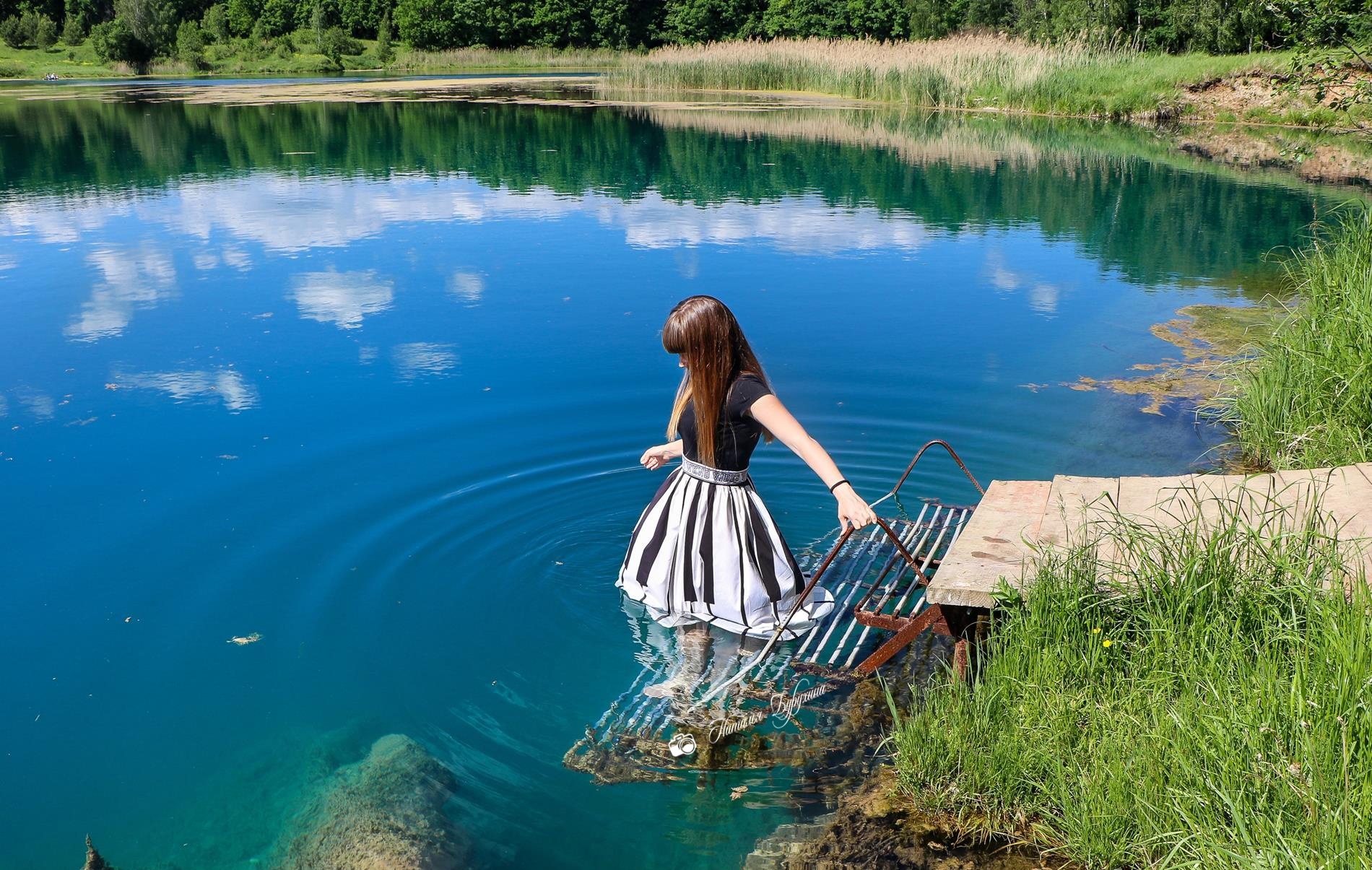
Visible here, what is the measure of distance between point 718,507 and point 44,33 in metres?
80.0

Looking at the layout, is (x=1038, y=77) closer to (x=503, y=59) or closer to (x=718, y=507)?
(x=718, y=507)

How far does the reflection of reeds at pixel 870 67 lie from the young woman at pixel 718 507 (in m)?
25.4

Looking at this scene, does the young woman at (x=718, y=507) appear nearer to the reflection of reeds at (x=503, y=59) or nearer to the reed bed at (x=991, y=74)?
the reed bed at (x=991, y=74)

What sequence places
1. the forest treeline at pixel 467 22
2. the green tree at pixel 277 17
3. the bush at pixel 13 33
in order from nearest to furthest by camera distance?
the forest treeline at pixel 467 22 < the bush at pixel 13 33 < the green tree at pixel 277 17

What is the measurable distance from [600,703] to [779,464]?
265 centimetres

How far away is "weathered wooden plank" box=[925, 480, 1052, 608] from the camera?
4.11 m

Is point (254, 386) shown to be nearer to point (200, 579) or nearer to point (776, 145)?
point (200, 579)

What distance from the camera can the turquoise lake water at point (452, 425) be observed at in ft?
14.0

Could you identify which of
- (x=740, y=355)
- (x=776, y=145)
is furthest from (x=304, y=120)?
(x=740, y=355)

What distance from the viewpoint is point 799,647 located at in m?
4.75

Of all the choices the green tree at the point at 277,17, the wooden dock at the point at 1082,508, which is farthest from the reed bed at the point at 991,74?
the green tree at the point at 277,17

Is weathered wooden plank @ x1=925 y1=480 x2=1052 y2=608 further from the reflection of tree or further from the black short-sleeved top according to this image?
the reflection of tree

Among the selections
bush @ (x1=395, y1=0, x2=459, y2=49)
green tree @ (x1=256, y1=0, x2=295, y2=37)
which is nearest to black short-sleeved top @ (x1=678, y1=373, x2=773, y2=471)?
bush @ (x1=395, y1=0, x2=459, y2=49)

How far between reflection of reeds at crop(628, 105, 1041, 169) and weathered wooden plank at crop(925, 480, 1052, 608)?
15.6 meters
